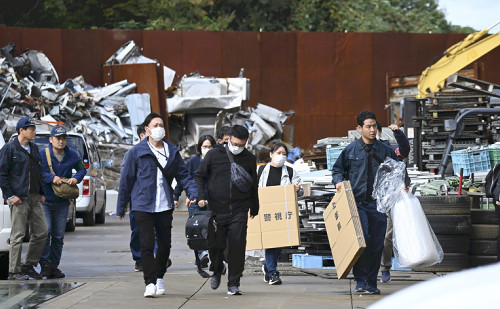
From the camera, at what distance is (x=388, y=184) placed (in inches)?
400

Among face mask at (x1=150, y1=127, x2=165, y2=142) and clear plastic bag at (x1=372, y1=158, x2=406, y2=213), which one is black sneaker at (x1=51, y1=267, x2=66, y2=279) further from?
clear plastic bag at (x1=372, y1=158, x2=406, y2=213)

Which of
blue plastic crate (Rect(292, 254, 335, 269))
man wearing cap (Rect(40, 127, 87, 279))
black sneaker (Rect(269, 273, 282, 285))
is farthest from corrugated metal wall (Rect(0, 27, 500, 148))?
black sneaker (Rect(269, 273, 282, 285))

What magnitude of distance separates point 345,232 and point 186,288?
190 centimetres

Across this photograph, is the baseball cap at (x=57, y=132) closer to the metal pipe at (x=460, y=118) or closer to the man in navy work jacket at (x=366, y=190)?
the man in navy work jacket at (x=366, y=190)

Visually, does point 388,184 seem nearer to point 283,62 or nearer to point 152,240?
point 152,240

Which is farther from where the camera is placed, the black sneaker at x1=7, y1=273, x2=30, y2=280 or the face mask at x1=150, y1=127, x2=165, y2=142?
the black sneaker at x1=7, y1=273, x2=30, y2=280

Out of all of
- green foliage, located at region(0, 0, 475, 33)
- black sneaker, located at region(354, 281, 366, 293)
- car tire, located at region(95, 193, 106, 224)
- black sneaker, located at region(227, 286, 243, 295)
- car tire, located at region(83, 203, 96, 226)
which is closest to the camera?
black sneaker, located at region(227, 286, 243, 295)

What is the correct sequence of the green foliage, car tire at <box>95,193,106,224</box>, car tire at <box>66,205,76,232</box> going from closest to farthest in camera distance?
1. car tire at <box>66,205,76,232</box>
2. car tire at <box>95,193,106,224</box>
3. the green foliage

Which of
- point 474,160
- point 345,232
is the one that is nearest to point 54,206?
point 345,232

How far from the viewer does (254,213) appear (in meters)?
10.2

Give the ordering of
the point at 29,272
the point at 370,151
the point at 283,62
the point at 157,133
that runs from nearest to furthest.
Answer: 1. the point at 157,133
2. the point at 370,151
3. the point at 29,272
4. the point at 283,62

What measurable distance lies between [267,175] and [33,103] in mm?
17768

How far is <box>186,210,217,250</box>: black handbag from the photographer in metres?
9.84

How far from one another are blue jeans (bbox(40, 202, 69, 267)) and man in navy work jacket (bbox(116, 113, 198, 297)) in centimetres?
221
